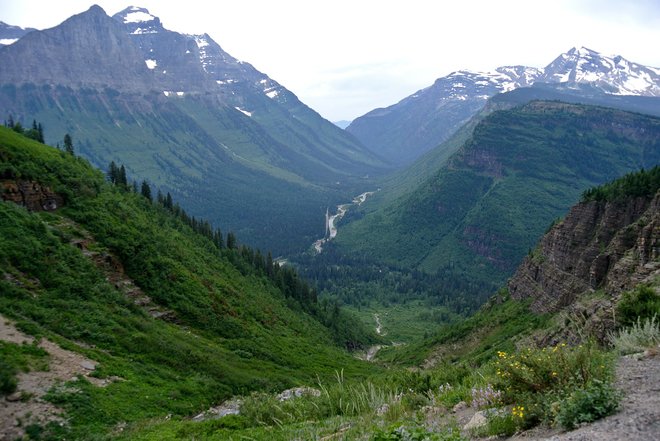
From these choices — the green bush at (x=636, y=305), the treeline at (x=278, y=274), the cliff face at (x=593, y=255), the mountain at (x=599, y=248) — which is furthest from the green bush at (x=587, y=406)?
the treeline at (x=278, y=274)

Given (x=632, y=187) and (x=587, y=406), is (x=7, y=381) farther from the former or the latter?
(x=632, y=187)

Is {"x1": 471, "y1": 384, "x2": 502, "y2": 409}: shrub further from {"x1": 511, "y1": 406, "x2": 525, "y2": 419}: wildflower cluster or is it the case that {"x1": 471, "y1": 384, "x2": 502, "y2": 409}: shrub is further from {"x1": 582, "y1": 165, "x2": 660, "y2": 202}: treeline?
{"x1": 582, "y1": 165, "x2": 660, "y2": 202}: treeline

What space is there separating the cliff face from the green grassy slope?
93.6 ft

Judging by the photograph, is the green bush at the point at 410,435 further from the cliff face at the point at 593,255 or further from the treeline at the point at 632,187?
the treeline at the point at 632,187

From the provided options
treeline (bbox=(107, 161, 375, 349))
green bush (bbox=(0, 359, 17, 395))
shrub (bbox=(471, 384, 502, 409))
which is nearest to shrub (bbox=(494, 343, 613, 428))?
shrub (bbox=(471, 384, 502, 409))

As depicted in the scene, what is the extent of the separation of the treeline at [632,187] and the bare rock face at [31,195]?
65.2 metres

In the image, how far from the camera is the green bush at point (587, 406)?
844 cm

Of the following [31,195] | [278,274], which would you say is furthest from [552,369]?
[278,274]

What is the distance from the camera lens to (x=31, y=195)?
135 ft

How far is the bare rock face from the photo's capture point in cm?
3925

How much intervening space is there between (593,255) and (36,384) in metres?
58.2

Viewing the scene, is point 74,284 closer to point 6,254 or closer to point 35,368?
point 6,254

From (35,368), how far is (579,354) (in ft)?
76.9

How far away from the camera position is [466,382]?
Answer: 47.0 ft
